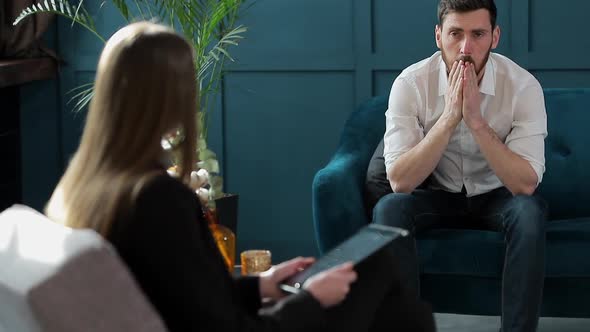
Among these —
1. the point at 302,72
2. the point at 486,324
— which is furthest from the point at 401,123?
the point at 302,72

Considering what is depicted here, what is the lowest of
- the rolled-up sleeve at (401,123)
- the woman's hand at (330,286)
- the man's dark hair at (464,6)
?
the woman's hand at (330,286)

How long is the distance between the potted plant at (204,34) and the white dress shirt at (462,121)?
56 centimetres

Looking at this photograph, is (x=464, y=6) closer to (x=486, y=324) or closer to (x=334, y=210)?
(x=334, y=210)

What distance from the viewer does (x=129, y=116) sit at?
170 centimetres

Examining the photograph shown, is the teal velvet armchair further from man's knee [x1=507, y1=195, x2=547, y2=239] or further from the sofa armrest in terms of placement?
man's knee [x1=507, y1=195, x2=547, y2=239]

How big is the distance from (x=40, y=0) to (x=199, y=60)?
0.81 meters

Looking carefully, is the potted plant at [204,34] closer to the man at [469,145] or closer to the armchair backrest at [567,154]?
the man at [469,145]

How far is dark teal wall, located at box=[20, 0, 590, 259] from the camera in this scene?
390cm

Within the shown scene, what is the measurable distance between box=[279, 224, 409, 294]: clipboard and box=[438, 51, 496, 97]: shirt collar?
53.8 inches

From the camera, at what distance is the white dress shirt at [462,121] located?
10.6ft

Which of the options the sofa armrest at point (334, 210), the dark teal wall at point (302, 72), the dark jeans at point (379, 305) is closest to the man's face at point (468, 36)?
the sofa armrest at point (334, 210)

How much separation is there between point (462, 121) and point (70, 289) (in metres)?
1.98

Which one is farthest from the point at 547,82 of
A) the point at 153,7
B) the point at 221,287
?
the point at 221,287

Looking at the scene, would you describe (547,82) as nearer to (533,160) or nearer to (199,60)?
(533,160)
